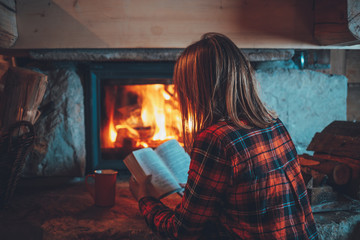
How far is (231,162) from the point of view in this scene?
67 centimetres

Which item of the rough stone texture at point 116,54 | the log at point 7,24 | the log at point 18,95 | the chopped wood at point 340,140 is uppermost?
the log at point 7,24

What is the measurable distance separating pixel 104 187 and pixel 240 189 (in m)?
0.81

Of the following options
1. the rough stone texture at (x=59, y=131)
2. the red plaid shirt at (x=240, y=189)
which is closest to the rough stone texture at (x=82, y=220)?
the rough stone texture at (x=59, y=131)

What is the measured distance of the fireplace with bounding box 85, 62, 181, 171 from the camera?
1.86 m

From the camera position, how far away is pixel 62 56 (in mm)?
1727

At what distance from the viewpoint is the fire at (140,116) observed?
2062mm

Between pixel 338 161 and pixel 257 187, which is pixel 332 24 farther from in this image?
pixel 257 187

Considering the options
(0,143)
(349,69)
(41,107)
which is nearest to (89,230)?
(0,143)

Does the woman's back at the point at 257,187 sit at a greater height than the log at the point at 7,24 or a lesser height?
lesser

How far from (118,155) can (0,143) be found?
0.85 metres

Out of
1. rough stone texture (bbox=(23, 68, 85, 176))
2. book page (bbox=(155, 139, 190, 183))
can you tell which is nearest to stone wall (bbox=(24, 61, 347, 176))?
rough stone texture (bbox=(23, 68, 85, 176))

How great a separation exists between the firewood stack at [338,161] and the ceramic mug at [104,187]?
0.87 meters

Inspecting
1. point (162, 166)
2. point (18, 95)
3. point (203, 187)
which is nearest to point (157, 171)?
point (162, 166)

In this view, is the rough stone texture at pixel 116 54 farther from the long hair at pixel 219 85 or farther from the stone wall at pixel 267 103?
the long hair at pixel 219 85
